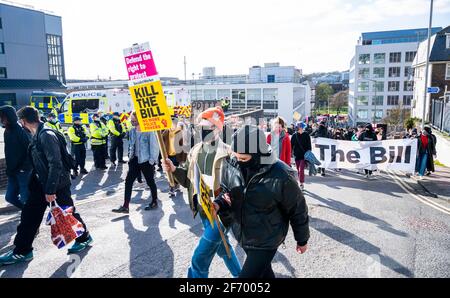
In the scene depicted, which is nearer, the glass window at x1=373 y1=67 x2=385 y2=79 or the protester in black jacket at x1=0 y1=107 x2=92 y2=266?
the protester in black jacket at x1=0 y1=107 x2=92 y2=266

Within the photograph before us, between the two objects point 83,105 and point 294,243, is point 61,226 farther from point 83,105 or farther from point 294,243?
point 83,105

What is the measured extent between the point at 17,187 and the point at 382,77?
80633 mm

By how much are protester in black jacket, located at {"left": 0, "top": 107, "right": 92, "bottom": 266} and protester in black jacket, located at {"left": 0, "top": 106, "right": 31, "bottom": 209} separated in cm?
73

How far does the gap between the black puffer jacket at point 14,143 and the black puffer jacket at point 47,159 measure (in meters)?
0.95

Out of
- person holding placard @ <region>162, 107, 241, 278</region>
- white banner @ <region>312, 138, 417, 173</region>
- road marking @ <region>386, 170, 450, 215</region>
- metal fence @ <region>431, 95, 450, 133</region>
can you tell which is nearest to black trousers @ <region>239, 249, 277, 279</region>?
person holding placard @ <region>162, 107, 241, 278</region>

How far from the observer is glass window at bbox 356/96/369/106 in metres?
77.8

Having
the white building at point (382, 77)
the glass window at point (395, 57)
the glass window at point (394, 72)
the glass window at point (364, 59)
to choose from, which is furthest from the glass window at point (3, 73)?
the glass window at point (395, 57)

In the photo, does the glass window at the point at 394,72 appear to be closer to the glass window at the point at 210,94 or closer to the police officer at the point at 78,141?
the glass window at the point at 210,94

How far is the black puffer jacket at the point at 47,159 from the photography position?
186 inches

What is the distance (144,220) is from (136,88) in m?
3.23

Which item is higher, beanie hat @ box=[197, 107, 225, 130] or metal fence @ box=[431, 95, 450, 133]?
beanie hat @ box=[197, 107, 225, 130]

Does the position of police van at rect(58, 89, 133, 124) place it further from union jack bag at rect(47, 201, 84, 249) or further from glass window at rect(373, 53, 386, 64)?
glass window at rect(373, 53, 386, 64)

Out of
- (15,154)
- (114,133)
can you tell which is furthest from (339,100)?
(15,154)
